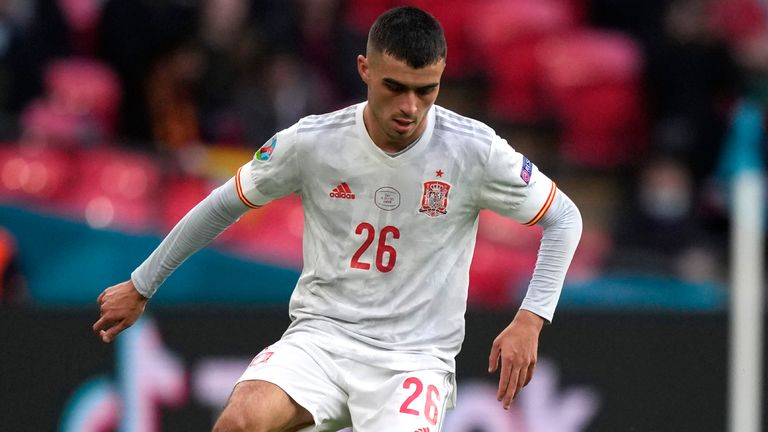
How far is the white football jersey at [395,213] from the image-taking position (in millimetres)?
4688

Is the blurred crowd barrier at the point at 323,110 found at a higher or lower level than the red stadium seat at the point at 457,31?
lower

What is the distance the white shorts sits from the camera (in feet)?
15.0

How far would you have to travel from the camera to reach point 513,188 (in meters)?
4.71

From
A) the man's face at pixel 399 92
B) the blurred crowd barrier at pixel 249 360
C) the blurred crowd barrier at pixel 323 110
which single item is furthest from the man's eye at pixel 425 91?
the blurred crowd barrier at pixel 323 110

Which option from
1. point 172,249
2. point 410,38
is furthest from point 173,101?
point 410,38

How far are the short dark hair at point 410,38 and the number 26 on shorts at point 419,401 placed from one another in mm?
1054

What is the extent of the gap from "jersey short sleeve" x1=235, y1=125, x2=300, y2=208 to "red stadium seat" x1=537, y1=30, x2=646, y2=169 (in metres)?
5.74

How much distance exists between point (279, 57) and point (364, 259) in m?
4.99

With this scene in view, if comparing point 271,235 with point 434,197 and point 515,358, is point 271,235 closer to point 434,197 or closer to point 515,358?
point 434,197

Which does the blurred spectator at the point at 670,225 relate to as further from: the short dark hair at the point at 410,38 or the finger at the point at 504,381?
the short dark hair at the point at 410,38

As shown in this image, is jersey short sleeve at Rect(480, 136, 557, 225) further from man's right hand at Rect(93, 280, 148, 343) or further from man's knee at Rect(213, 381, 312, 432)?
man's right hand at Rect(93, 280, 148, 343)

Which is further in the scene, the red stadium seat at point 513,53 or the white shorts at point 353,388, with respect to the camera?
the red stadium seat at point 513,53


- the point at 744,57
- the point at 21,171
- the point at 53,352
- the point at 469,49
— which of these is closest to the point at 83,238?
the point at 21,171

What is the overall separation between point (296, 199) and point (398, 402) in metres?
3.96
